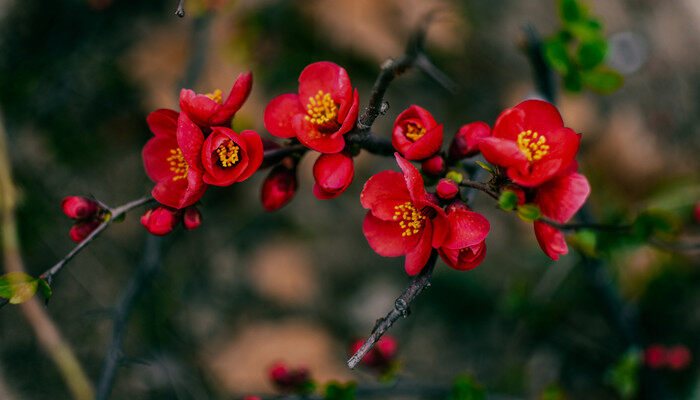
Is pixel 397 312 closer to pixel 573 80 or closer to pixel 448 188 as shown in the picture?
pixel 448 188

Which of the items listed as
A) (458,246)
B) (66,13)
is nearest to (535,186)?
(458,246)

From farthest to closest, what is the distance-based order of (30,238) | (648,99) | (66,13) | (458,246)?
(648,99) → (66,13) → (30,238) → (458,246)

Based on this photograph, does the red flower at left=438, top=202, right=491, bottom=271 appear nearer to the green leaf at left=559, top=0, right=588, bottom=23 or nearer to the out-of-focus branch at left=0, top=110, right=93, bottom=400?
the green leaf at left=559, top=0, right=588, bottom=23

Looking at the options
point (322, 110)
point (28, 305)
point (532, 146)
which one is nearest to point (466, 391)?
point (532, 146)

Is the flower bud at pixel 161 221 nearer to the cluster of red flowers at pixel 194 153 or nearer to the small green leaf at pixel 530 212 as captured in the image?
the cluster of red flowers at pixel 194 153

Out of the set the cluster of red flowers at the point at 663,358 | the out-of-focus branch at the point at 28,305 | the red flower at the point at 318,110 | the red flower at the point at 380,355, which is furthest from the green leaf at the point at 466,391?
the out-of-focus branch at the point at 28,305

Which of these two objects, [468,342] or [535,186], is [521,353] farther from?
[535,186]
